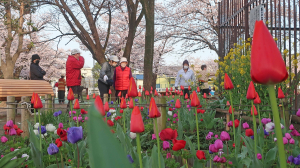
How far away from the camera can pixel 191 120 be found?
398 cm

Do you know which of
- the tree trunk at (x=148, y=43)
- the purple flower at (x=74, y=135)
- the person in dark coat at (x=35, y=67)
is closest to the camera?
the purple flower at (x=74, y=135)

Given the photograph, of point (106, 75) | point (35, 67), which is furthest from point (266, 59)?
point (35, 67)

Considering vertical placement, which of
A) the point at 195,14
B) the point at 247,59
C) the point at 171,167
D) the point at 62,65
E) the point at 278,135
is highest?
the point at 195,14

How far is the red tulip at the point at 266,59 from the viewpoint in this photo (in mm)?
490

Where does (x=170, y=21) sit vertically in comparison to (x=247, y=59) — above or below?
above

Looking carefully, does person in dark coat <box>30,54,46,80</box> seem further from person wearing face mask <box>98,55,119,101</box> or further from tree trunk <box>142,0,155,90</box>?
tree trunk <box>142,0,155,90</box>

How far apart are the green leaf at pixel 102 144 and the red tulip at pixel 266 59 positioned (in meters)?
0.35

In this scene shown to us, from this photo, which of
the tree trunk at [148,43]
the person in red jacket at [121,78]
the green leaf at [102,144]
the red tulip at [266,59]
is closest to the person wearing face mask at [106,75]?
the person in red jacket at [121,78]

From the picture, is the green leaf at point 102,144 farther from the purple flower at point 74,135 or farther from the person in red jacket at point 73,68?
the person in red jacket at point 73,68

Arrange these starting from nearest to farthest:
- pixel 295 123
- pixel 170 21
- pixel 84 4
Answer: pixel 295 123
pixel 84 4
pixel 170 21

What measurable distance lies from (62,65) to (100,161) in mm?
32068

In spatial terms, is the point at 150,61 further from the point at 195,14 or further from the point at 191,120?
the point at 195,14

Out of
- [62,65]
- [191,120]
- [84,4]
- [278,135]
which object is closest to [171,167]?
[278,135]

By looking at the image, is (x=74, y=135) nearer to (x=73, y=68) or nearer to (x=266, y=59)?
(x=266, y=59)
